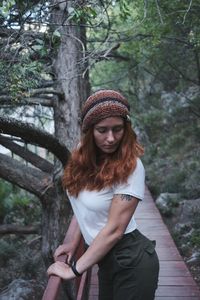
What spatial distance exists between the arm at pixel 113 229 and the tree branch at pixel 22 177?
363 centimetres

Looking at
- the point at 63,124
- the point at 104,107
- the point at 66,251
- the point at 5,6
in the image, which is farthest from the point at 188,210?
the point at 104,107

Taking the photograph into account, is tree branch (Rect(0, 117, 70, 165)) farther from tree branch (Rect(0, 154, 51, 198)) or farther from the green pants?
the green pants

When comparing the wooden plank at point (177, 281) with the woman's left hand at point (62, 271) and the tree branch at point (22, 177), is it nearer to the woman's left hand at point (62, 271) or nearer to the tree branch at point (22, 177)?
the tree branch at point (22, 177)

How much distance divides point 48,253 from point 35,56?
2.86m

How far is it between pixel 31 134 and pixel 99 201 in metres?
2.01

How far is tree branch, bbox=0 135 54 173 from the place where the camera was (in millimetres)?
5734

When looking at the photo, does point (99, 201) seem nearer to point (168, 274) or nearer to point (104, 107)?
point (104, 107)

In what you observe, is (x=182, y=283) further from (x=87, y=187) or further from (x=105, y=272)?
(x=87, y=187)

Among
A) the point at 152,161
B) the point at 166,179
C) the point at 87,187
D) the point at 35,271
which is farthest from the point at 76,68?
the point at 152,161

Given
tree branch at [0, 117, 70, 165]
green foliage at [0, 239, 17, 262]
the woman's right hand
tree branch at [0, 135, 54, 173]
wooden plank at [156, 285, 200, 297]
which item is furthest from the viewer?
green foliage at [0, 239, 17, 262]

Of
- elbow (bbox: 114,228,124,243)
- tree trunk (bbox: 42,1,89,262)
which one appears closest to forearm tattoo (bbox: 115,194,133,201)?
elbow (bbox: 114,228,124,243)

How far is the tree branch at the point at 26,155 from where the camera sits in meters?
5.73

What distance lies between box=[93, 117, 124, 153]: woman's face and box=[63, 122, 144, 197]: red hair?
3 centimetres

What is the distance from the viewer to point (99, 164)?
6.82 ft
